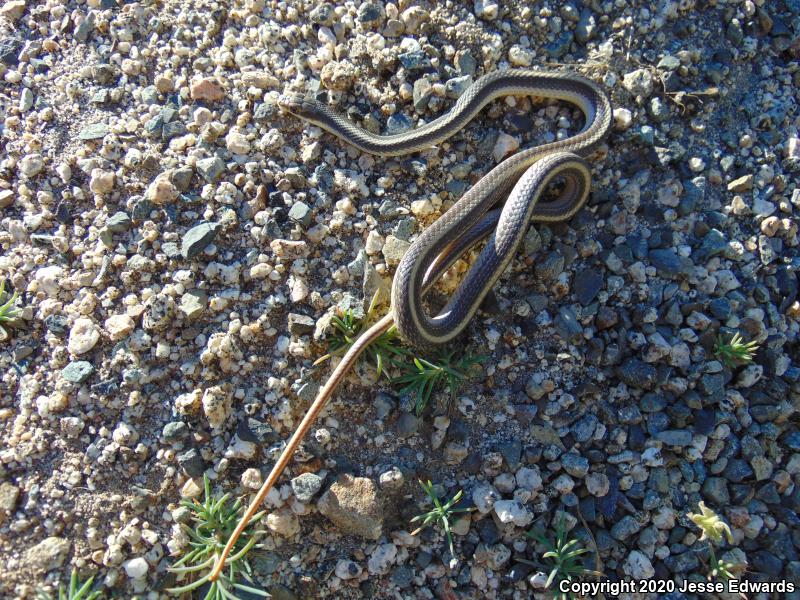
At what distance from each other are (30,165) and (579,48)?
4268 millimetres

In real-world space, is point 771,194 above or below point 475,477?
above

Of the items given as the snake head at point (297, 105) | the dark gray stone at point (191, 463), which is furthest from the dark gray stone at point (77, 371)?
the snake head at point (297, 105)

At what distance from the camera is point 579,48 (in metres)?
4.64

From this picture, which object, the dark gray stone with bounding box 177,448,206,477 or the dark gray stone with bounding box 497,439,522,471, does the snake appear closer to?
the dark gray stone with bounding box 177,448,206,477

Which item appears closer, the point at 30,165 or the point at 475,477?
the point at 475,477

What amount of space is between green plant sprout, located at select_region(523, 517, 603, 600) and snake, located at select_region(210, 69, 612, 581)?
135 cm

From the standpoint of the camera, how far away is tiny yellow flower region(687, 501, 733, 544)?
3.58m

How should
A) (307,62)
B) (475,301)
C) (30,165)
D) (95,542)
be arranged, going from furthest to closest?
1. (307,62)
2. (30,165)
3. (475,301)
4. (95,542)

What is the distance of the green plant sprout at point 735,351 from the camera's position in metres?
3.86

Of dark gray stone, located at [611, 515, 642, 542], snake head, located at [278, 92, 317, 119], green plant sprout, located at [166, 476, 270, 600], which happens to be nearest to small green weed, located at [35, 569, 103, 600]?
green plant sprout, located at [166, 476, 270, 600]

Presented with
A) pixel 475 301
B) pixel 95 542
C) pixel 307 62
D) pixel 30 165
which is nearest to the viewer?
pixel 95 542

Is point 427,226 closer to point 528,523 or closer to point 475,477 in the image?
point 475,477

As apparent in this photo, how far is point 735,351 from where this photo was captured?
152 inches

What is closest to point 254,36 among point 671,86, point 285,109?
point 285,109
